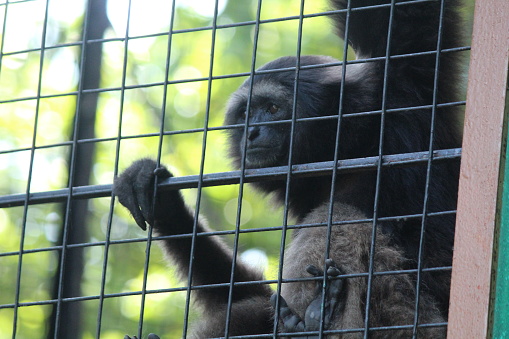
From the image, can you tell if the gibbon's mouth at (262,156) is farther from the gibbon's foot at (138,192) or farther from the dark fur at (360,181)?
the gibbon's foot at (138,192)

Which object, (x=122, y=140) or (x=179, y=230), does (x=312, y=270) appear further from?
(x=122, y=140)

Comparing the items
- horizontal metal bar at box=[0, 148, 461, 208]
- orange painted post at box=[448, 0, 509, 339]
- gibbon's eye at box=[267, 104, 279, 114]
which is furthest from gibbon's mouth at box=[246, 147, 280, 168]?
orange painted post at box=[448, 0, 509, 339]

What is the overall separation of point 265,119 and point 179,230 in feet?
3.06

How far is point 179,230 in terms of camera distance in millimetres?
5016

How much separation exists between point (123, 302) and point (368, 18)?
689 centimetres

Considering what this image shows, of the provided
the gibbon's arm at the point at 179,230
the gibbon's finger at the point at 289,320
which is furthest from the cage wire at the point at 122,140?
the gibbon's finger at the point at 289,320

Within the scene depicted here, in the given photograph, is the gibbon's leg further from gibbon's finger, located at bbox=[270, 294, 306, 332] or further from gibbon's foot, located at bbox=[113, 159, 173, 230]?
gibbon's finger, located at bbox=[270, 294, 306, 332]

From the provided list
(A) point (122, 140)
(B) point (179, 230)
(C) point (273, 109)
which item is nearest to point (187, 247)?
(B) point (179, 230)

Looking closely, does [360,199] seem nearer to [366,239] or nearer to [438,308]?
[366,239]

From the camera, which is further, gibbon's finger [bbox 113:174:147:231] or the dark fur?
gibbon's finger [bbox 113:174:147:231]

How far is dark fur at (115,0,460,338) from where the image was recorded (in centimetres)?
394

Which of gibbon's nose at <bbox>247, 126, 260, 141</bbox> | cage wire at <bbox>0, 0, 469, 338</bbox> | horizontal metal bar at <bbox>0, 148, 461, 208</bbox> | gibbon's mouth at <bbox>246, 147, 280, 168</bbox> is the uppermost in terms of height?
cage wire at <bbox>0, 0, 469, 338</bbox>

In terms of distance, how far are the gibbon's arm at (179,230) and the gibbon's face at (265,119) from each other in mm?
579

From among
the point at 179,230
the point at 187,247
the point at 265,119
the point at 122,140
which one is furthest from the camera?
the point at 122,140
